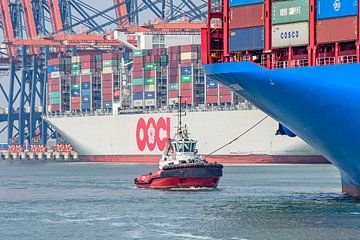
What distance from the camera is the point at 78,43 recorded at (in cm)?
13850

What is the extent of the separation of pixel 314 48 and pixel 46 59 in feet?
353

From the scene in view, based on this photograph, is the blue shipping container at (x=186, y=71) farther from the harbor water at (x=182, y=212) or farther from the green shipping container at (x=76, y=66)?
the harbor water at (x=182, y=212)

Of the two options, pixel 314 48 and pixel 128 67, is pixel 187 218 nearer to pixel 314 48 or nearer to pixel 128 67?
pixel 314 48

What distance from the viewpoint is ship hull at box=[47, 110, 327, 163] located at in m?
118

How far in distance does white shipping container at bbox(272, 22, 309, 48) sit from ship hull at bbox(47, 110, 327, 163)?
56509 millimetres

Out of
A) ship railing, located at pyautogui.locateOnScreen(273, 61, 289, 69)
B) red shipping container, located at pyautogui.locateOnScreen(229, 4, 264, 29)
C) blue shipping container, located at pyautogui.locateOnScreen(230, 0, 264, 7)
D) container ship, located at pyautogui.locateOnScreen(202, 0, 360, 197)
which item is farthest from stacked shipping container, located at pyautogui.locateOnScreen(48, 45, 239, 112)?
ship railing, located at pyautogui.locateOnScreen(273, 61, 289, 69)

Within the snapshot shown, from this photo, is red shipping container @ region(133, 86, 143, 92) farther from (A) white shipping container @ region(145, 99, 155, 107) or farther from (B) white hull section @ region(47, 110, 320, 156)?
(B) white hull section @ region(47, 110, 320, 156)

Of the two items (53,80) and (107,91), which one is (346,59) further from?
(53,80)

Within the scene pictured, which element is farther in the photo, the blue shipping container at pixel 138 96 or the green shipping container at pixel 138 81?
the blue shipping container at pixel 138 96

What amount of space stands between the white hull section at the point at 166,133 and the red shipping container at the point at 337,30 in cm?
5859

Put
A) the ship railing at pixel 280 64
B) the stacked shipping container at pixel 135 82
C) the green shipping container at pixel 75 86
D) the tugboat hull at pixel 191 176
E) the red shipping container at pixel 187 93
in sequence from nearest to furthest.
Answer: the ship railing at pixel 280 64, the tugboat hull at pixel 191 176, the red shipping container at pixel 187 93, the stacked shipping container at pixel 135 82, the green shipping container at pixel 75 86

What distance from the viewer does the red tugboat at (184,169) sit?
6775 centimetres

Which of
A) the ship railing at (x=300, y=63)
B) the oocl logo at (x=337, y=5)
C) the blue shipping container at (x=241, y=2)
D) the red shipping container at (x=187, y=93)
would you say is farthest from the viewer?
the red shipping container at (x=187, y=93)

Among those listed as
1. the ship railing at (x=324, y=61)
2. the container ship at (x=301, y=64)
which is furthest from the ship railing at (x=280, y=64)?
the ship railing at (x=324, y=61)
